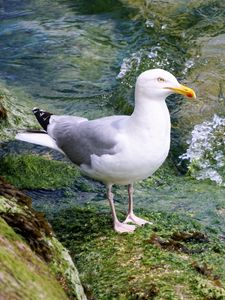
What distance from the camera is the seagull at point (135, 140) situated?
525 centimetres

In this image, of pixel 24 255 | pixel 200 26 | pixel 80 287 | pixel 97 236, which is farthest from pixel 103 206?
pixel 200 26

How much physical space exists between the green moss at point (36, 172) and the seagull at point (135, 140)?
0.95 m

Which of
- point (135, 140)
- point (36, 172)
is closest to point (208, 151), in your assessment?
point (36, 172)

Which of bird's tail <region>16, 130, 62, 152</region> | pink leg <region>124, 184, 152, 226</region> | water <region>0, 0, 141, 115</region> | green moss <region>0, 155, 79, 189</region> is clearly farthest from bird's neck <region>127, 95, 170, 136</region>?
water <region>0, 0, 141, 115</region>

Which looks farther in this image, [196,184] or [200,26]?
[200,26]

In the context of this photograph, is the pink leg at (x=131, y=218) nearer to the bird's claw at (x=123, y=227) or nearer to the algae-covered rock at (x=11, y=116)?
the bird's claw at (x=123, y=227)

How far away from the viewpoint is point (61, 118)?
6.25m

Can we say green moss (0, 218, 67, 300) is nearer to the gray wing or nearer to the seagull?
the seagull

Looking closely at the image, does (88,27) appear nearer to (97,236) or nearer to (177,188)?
(177,188)

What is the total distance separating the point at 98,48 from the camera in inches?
395

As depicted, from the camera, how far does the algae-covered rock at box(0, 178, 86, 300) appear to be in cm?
339

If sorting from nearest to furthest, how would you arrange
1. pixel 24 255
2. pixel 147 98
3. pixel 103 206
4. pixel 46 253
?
Answer: 1. pixel 24 255
2. pixel 46 253
3. pixel 147 98
4. pixel 103 206

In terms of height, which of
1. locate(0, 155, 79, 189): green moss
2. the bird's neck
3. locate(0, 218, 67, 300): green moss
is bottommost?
locate(0, 155, 79, 189): green moss

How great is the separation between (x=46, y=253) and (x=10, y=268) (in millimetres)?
648
